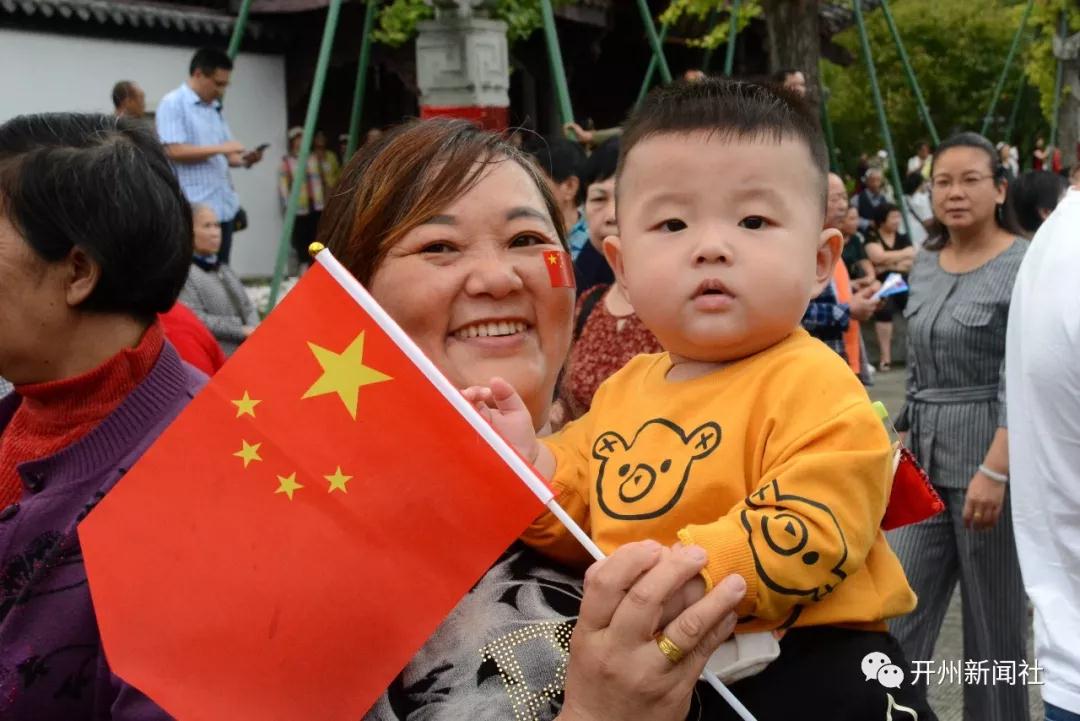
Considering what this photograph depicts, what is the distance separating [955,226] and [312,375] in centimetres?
352

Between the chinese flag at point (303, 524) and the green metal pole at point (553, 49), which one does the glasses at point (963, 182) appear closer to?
the green metal pole at point (553, 49)

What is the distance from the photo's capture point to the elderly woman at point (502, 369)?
1.51m

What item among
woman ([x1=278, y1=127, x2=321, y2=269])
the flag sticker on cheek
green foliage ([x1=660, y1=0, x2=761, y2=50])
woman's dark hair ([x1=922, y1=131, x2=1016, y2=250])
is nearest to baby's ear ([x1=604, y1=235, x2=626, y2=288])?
the flag sticker on cheek

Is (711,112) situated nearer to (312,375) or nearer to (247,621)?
(312,375)

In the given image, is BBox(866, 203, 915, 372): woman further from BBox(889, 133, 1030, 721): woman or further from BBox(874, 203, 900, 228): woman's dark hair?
BBox(889, 133, 1030, 721): woman

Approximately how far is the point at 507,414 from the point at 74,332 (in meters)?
0.84

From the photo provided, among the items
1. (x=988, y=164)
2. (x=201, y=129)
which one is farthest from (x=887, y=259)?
(x=988, y=164)

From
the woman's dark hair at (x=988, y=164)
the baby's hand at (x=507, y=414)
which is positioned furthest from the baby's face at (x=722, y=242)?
the woman's dark hair at (x=988, y=164)

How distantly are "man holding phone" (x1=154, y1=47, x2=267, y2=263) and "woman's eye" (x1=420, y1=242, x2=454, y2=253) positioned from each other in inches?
242

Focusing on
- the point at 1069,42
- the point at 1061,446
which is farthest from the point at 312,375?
the point at 1069,42

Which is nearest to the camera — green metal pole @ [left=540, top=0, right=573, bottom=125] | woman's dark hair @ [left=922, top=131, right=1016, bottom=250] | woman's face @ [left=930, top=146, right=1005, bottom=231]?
woman's face @ [left=930, top=146, right=1005, bottom=231]

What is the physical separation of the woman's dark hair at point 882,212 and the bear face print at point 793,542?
12670 mm

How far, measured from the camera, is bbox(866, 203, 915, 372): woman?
10.9m

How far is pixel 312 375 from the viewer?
1684 mm
